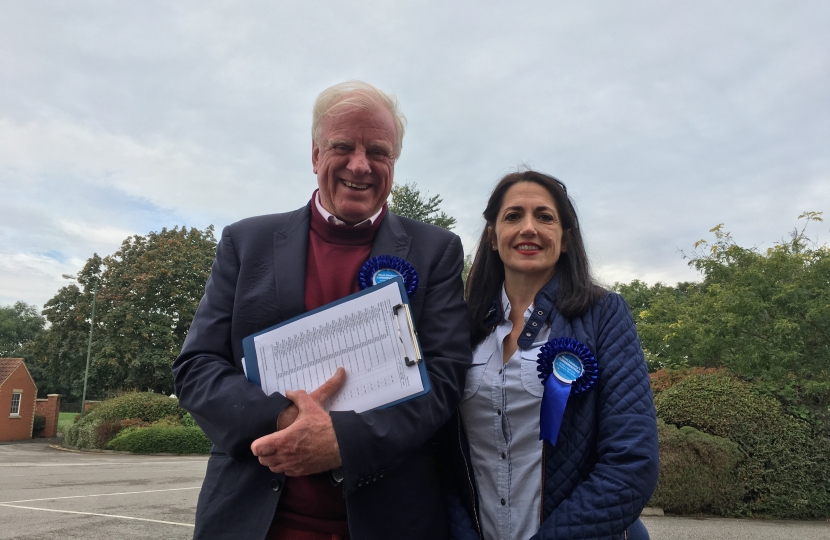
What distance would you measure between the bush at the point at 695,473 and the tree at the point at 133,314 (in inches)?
1108

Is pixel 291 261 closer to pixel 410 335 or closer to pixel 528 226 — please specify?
pixel 410 335

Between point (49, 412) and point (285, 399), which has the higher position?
point (49, 412)

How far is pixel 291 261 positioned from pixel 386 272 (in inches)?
13.4

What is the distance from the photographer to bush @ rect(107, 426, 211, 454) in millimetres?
23000

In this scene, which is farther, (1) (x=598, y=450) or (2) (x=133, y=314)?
(2) (x=133, y=314)

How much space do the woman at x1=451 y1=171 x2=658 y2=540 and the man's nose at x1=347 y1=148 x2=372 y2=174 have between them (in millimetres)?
672

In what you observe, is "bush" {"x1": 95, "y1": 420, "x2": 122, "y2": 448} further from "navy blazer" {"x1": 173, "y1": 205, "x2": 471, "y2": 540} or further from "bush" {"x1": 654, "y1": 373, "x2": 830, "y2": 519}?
"navy blazer" {"x1": 173, "y1": 205, "x2": 471, "y2": 540}

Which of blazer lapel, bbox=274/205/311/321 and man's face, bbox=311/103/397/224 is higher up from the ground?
man's face, bbox=311/103/397/224

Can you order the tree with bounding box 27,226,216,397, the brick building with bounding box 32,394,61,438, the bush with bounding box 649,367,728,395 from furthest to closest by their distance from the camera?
the brick building with bounding box 32,394,61,438
the tree with bounding box 27,226,216,397
the bush with bounding box 649,367,728,395

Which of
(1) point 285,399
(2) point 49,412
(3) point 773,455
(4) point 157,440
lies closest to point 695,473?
(3) point 773,455

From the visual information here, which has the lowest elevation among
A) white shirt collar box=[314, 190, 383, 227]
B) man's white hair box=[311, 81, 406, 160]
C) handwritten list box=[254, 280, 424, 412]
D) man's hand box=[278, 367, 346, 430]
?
man's hand box=[278, 367, 346, 430]

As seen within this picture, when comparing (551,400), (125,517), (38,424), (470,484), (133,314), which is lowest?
(125,517)

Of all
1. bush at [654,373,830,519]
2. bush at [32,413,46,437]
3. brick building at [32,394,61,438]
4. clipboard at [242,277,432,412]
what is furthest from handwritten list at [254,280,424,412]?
bush at [32,413,46,437]

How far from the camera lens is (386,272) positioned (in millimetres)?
1981
